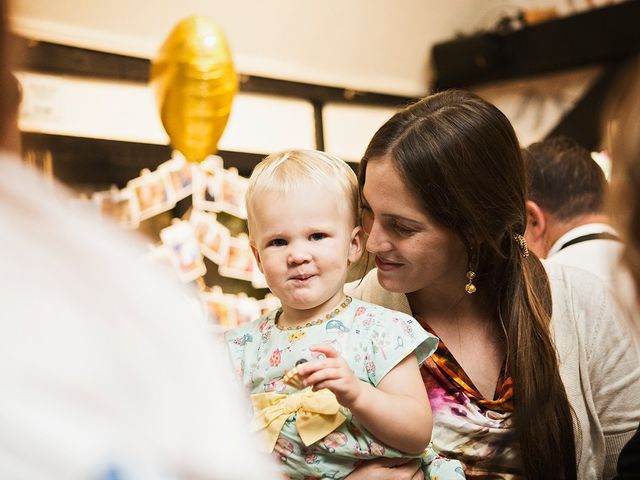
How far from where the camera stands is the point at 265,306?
584 cm

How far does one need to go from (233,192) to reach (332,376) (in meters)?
4.55

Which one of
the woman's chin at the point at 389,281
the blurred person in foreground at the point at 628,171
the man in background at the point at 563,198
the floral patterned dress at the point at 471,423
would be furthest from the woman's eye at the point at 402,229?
the man in background at the point at 563,198

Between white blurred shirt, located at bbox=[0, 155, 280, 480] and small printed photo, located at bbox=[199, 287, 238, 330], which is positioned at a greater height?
white blurred shirt, located at bbox=[0, 155, 280, 480]

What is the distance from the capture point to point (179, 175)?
5.59 metres

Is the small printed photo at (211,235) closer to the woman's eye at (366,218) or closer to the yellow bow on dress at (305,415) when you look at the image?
the woman's eye at (366,218)

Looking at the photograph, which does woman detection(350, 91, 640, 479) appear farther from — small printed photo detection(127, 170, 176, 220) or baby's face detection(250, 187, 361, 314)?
small printed photo detection(127, 170, 176, 220)

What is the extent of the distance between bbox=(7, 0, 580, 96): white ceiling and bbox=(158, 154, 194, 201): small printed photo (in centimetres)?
74

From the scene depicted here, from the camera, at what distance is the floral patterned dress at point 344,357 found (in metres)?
1.62

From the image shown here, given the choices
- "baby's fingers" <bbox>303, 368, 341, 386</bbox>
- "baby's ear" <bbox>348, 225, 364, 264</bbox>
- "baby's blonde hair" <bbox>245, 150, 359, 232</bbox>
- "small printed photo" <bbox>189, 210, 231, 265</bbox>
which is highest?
"baby's blonde hair" <bbox>245, 150, 359, 232</bbox>

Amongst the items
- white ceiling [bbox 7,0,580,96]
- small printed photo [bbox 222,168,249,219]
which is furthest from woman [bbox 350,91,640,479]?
small printed photo [bbox 222,168,249,219]

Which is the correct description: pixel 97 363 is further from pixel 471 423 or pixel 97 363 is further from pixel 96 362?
pixel 471 423

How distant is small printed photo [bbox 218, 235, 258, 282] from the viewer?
5.77 m

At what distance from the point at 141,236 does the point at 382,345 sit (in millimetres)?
1108

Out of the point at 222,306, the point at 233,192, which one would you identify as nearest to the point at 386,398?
the point at 222,306
